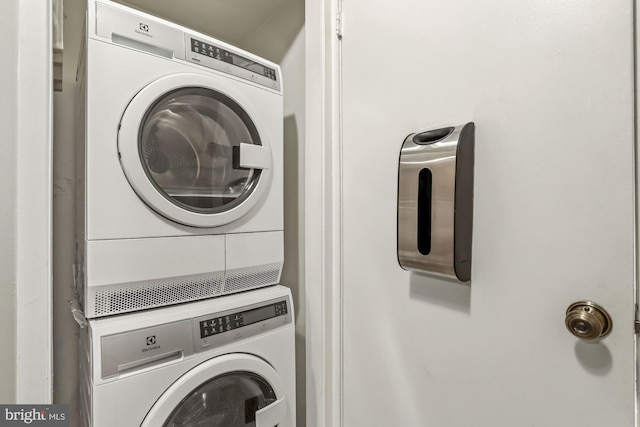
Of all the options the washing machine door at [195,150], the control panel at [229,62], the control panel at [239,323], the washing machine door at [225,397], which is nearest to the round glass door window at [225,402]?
the washing machine door at [225,397]

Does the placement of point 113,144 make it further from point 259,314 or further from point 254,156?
point 259,314

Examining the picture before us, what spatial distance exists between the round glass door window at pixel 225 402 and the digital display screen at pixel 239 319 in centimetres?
15

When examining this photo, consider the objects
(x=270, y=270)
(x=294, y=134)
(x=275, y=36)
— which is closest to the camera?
(x=270, y=270)

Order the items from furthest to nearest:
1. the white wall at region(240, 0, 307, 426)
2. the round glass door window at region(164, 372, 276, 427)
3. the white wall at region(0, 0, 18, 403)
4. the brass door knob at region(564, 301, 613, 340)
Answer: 1. the white wall at region(240, 0, 307, 426)
2. the round glass door window at region(164, 372, 276, 427)
3. the white wall at region(0, 0, 18, 403)
4. the brass door knob at region(564, 301, 613, 340)

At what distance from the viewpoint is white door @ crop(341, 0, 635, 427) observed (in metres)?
0.62

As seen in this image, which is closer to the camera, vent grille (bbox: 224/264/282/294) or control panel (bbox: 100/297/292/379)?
control panel (bbox: 100/297/292/379)

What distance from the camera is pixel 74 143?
1353mm

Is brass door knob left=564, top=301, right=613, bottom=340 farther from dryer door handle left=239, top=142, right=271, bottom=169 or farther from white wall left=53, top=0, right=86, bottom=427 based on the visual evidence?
white wall left=53, top=0, right=86, bottom=427

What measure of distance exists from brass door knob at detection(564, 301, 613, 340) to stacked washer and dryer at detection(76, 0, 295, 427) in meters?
0.87

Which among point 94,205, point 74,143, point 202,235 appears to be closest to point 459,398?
point 202,235

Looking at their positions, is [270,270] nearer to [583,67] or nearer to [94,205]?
[94,205]

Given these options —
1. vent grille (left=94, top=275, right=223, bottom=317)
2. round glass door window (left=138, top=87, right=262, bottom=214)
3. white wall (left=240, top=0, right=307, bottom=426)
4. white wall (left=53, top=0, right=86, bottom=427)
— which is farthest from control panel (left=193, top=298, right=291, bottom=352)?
white wall (left=53, top=0, right=86, bottom=427)

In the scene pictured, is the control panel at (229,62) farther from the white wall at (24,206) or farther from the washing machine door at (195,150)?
the white wall at (24,206)

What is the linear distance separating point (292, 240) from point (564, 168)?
110cm
